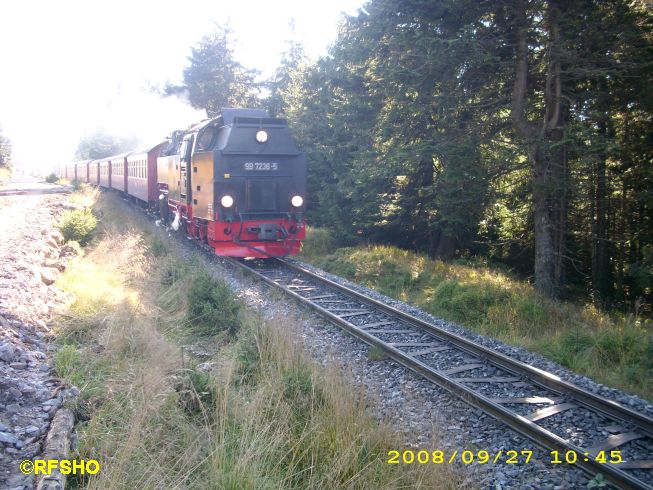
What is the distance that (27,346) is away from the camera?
5.45 m

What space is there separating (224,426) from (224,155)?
28.6 ft

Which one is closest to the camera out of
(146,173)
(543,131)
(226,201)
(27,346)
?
(27,346)

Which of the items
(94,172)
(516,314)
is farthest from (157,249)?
(94,172)

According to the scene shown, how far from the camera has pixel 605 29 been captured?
9922 millimetres

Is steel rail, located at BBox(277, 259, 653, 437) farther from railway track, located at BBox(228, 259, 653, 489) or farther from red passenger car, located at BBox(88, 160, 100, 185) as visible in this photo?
red passenger car, located at BBox(88, 160, 100, 185)

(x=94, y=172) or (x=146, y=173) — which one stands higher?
(x=94, y=172)

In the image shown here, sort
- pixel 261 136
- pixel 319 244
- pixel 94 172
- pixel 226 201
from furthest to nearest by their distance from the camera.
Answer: pixel 94 172 → pixel 319 244 → pixel 261 136 → pixel 226 201

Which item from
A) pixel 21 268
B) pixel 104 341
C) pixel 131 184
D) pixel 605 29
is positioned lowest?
pixel 104 341

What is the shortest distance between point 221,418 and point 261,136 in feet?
29.9

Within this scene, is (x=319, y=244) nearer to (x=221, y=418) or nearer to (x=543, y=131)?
(x=543, y=131)

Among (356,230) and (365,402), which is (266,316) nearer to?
(365,402)

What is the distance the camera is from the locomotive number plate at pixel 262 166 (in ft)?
41.0

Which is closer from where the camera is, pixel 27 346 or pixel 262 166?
pixel 27 346

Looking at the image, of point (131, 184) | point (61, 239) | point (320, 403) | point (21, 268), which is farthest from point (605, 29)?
point (131, 184)
